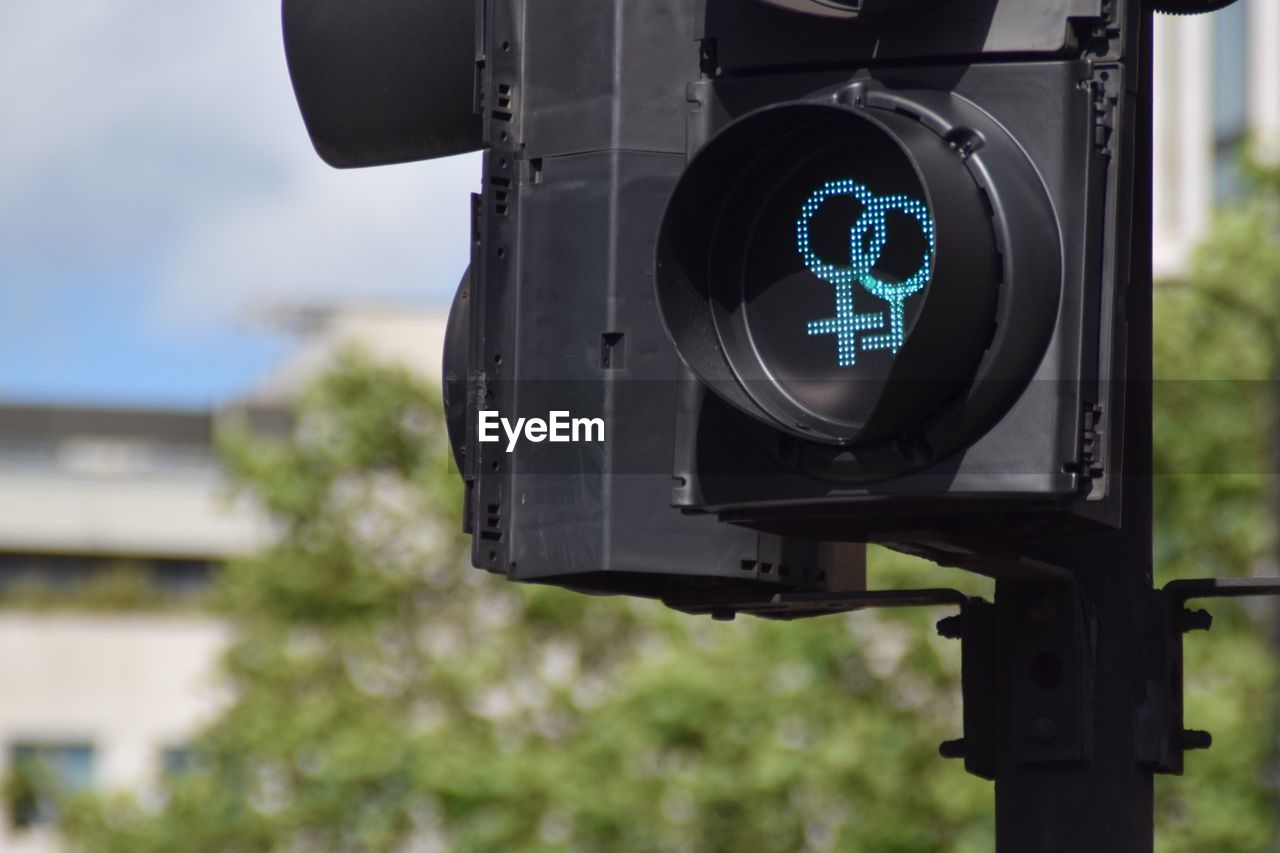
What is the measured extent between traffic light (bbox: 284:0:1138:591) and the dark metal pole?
0.66 ft

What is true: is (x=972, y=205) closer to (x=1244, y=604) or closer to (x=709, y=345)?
(x=709, y=345)

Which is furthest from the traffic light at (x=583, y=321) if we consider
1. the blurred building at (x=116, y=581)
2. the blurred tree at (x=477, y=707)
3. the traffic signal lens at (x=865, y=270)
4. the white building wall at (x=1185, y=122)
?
the blurred building at (x=116, y=581)

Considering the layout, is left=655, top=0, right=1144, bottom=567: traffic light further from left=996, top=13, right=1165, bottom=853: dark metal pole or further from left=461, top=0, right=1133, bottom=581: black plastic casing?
left=996, top=13, right=1165, bottom=853: dark metal pole

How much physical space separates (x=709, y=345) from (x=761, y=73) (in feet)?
1.22

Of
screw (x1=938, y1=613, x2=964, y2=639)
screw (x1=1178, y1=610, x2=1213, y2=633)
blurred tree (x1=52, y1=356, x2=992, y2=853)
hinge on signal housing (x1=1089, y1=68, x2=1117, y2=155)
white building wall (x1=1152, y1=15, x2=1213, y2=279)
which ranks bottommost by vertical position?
blurred tree (x1=52, y1=356, x2=992, y2=853)

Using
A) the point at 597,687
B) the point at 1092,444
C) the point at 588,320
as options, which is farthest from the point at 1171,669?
the point at 597,687

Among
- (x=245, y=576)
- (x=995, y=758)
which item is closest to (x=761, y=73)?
(x=995, y=758)

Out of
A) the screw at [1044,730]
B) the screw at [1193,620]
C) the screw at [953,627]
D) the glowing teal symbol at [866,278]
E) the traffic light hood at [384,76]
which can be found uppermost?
the traffic light hood at [384,76]

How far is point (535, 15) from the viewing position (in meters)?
3.30

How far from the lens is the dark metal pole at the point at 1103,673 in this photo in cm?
302

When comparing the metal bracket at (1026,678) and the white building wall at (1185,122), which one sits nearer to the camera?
the metal bracket at (1026,678)

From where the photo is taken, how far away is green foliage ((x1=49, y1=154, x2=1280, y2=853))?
17.4 m

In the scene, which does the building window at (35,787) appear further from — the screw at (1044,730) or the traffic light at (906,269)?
the traffic light at (906,269)

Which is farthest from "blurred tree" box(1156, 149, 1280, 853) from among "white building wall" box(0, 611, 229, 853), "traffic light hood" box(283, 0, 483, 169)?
"white building wall" box(0, 611, 229, 853)
